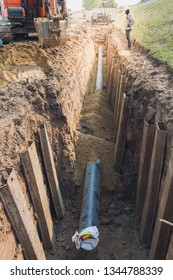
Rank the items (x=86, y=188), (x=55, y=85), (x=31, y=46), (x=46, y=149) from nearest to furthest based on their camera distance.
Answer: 1. (x=46, y=149)
2. (x=86, y=188)
3. (x=55, y=85)
4. (x=31, y=46)

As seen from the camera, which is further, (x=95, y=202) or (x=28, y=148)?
(x=95, y=202)

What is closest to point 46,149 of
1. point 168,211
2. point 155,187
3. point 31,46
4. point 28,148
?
point 28,148

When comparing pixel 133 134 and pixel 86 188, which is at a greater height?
pixel 133 134

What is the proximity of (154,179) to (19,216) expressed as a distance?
283 cm

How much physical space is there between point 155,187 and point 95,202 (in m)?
1.69

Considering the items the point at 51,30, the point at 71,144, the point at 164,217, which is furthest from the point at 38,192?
the point at 51,30

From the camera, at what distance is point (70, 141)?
336 inches

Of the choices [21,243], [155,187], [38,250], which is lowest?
[38,250]

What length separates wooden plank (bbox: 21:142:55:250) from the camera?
18.9ft


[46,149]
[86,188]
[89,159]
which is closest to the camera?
[46,149]

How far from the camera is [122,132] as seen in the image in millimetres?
8328

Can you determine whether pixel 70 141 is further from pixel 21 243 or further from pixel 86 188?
pixel 21 243

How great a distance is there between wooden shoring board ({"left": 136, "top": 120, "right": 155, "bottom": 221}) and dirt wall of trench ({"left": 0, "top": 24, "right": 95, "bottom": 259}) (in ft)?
6.83

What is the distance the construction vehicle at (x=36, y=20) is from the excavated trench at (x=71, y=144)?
35.1 inches
